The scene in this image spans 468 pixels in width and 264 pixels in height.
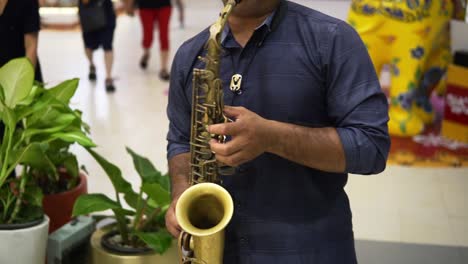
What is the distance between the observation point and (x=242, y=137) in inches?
50.6

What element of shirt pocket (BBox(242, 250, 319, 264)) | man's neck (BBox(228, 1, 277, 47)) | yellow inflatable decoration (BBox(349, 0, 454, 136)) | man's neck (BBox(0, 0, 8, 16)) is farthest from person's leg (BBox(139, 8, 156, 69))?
shirt pocket (BBox(242, 250, 319, 264))

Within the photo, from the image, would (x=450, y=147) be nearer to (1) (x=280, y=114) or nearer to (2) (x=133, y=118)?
(2) (x=133, y=118)

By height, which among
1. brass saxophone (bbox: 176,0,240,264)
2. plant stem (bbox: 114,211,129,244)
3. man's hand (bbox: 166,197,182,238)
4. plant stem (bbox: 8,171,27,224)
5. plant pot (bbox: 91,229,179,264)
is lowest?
plant pot (bbox: 91,229,179,264)

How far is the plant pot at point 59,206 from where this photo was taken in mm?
2900

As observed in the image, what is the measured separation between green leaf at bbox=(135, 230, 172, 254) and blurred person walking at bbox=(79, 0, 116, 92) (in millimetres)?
3697

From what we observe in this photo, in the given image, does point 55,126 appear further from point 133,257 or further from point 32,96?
point 133,257

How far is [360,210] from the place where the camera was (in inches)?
151

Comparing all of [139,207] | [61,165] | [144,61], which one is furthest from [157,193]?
[144,61]

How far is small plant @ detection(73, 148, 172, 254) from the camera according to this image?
96.9 inches

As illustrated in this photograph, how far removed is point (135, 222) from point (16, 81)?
2.41ft

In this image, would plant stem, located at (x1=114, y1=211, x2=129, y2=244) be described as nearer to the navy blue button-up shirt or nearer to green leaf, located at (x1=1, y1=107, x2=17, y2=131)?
green leaf, located at (x1=1, y1=107, x2=17, y2=131)

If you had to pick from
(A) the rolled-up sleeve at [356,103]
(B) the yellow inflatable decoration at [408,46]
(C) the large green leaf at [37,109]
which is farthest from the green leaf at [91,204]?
(B) the yellow inflatable decoration at [408,46]

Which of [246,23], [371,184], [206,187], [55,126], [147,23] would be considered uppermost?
[246,23]

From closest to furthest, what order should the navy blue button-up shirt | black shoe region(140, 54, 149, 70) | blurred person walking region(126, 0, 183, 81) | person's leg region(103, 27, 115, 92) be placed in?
1. the navy blue button-up shirt
2. person's leg region(103, 27, 115, 92)
3. blurred person walking region(126, 0, 183, 81)
4. black shoe region(140, 54, 149, 70)
